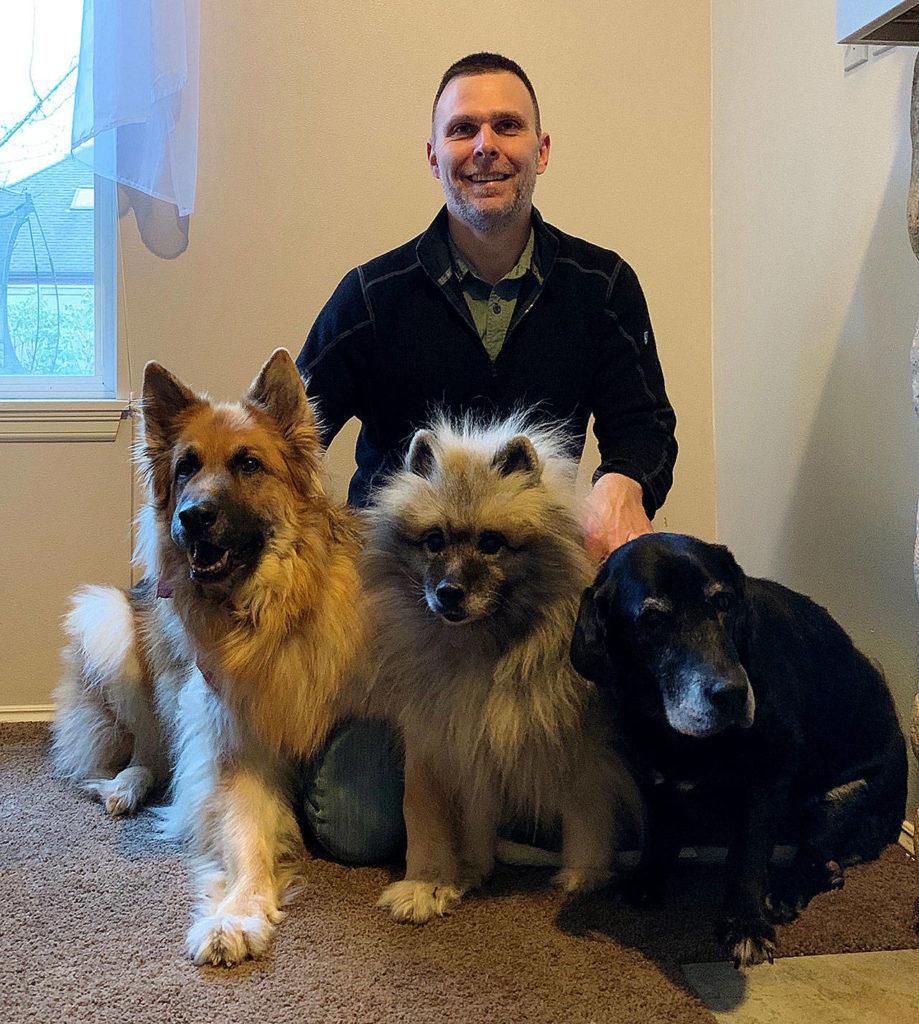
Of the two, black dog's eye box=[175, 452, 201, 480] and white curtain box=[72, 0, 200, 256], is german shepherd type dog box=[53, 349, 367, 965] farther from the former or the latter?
white curtain box=[72, 0, 200, 256]

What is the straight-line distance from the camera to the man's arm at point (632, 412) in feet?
6.61

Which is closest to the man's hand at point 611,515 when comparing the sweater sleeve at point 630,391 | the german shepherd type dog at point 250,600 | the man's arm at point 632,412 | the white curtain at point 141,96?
the man's arm at point 632,412

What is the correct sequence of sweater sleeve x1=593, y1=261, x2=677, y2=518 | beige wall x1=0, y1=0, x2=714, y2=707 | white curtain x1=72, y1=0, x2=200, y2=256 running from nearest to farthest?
sweater sleeve x1=593, y1=261, x2=677, y2=518 < white curtain x1=72, y1=0, x2=200, y2=256 < beige wall x1=0, y1=0, x2=714, y2=707

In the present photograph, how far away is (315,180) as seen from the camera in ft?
9.26

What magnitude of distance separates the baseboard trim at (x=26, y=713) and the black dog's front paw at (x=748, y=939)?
217cm

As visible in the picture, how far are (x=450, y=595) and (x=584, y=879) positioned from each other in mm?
601

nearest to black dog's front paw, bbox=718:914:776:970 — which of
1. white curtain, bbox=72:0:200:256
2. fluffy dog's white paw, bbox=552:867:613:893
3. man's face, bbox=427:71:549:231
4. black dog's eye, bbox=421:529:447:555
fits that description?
fluffy dog's white paw, bbox=552:867:613:893

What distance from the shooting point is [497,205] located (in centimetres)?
216

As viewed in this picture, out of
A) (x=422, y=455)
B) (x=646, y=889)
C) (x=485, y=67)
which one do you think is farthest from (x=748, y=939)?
(x=485, y=67)

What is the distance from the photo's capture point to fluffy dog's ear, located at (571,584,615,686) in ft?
4.87

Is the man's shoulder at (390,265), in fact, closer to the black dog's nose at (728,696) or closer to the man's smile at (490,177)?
the man's smile at (490,177)

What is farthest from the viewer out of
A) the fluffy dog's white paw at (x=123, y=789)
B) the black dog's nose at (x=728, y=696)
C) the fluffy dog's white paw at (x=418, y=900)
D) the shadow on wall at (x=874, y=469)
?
the fluffy dog's white paw at (x=123, y=789)

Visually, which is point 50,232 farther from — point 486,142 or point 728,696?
point 728,696

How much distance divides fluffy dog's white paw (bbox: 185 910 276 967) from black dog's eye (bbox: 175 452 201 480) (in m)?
0.77
